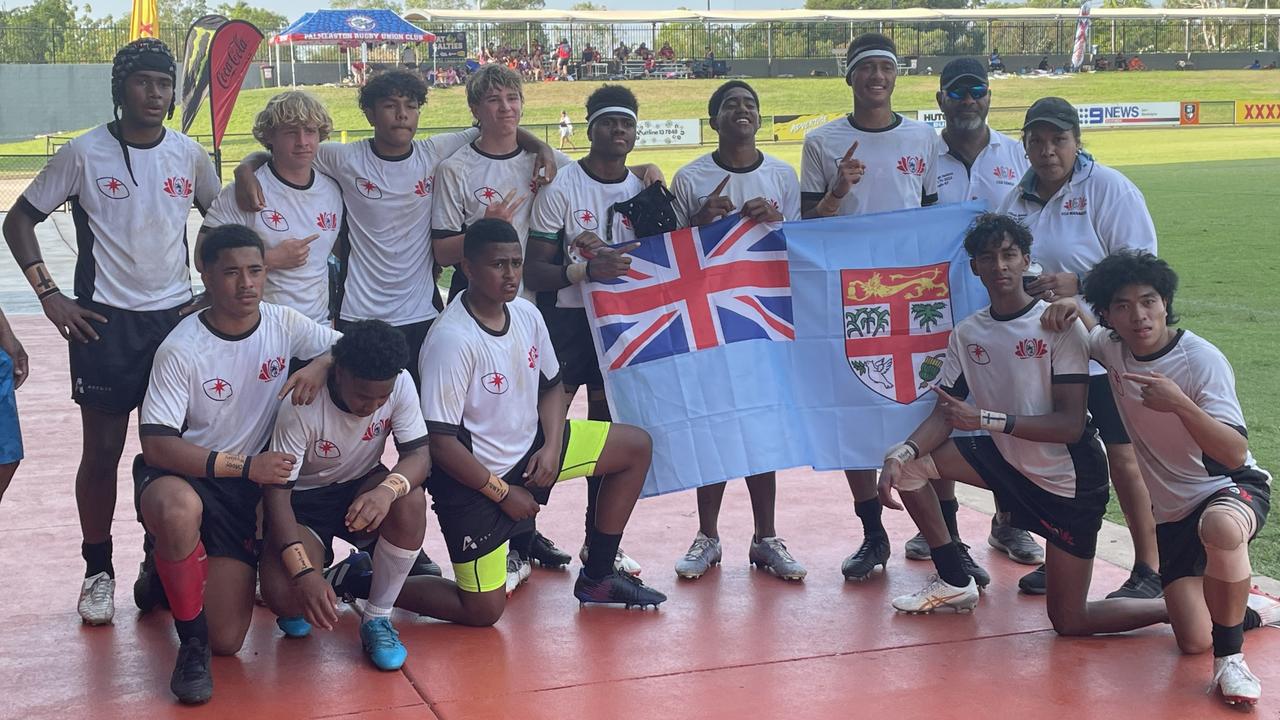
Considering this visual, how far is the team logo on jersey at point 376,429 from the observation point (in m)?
4.85

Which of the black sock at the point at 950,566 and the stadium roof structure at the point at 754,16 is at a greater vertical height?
the stadium roof structure at the point at 754,16

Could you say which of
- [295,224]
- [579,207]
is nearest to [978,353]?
[579,207]

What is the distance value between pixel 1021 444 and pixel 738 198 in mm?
1675

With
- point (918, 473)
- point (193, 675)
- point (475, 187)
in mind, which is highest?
point (475, 187)

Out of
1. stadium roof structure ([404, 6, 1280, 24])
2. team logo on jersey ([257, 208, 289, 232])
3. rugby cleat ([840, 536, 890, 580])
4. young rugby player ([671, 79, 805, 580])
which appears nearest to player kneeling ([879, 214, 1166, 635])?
rugby cleat ([840, 536, 890, 580])

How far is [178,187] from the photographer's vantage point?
5348 millimetres

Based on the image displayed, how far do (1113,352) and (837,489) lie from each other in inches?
106

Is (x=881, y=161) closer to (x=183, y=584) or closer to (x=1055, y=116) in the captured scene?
(x=1055, y=116)

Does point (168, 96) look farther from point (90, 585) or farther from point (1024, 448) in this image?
point (1024, 448)

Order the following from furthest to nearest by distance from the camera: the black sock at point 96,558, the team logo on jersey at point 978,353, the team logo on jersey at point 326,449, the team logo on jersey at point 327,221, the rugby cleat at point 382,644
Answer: the team logo on jersey at point 327,221 < the black sock at point 96,558 < the team logo on jersey at point 978,353 < the team logo on jersey at point 326,449 < the rugby cleat at point 382,644

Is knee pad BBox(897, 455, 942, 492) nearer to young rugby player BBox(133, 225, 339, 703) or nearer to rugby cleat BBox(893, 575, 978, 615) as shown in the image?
rugby cleat BBox(893, 575, 978, 615)

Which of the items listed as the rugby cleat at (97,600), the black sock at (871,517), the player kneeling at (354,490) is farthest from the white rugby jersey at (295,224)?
the black sock at (871,517)

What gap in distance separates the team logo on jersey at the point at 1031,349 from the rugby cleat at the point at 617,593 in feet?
5.71

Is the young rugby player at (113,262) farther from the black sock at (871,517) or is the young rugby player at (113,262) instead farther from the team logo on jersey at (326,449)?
the black sock at (871,517)
